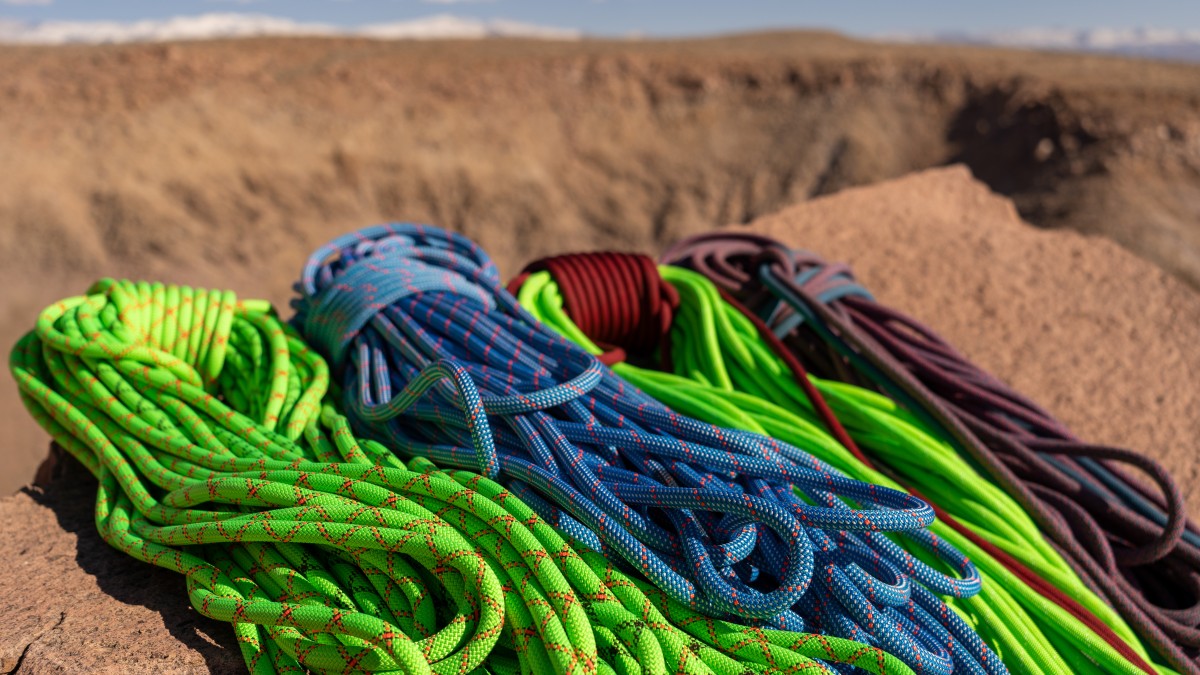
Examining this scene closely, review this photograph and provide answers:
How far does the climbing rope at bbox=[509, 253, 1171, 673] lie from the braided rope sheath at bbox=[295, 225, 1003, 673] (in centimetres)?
13

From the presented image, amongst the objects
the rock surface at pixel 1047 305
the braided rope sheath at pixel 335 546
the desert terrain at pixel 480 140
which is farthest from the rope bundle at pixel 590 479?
the desert terrain at pixel 480 140

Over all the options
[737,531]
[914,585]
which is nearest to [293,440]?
[737,531]

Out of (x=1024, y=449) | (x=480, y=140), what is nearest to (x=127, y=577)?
(x=1024, y=449)

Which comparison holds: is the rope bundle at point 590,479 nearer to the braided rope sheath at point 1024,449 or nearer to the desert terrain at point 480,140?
the braided rope sheath at point 1024,449

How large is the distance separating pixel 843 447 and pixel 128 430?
1387 millimetres

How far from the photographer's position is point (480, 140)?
11.0 metres

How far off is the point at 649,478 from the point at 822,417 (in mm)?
604

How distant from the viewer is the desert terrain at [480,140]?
8750 millimetres

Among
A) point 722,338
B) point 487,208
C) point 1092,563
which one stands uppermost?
point 722,338

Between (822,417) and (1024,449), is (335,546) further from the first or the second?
(1024,449)

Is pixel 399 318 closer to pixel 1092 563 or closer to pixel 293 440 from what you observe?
pixel 293 440

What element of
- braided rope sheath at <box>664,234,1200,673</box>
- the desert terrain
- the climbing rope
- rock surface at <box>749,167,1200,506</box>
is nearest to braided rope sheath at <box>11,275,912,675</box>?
the climbing rope

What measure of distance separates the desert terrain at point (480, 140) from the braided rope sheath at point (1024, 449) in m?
6.01

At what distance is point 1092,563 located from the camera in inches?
63.6
